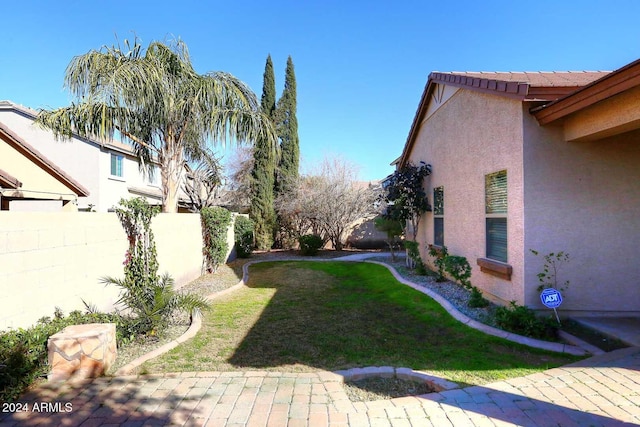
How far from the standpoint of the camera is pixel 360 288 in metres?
9.80

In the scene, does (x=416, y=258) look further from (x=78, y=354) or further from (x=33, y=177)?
(x=33, y=177)

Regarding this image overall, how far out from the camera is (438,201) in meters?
10.7

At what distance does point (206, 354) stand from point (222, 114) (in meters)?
7.80

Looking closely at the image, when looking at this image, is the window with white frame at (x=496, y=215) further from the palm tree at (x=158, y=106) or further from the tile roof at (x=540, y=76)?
the palm tree at (x=158, y=106)

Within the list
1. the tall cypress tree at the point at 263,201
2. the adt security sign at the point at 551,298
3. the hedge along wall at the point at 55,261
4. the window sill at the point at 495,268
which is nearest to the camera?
the hedge along wall at the point at 55,261

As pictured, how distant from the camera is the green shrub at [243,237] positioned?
16.4m

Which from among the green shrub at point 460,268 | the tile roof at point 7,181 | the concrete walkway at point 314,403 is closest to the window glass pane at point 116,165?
the tile roof at point 7,181

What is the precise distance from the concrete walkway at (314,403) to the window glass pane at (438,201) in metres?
6.63

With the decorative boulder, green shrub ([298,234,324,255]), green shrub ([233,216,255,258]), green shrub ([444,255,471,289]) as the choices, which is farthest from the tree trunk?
green shrub ([444,255,471,289])

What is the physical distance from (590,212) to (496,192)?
1627 mm

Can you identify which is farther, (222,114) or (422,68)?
(422,68)

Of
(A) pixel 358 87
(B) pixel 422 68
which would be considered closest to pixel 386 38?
(B) pixel 422 68

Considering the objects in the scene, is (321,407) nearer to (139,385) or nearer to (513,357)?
(139,385)

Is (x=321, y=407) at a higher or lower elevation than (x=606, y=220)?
lower
